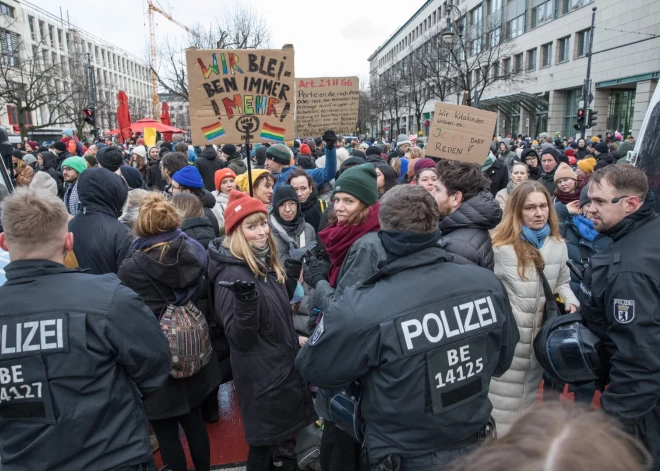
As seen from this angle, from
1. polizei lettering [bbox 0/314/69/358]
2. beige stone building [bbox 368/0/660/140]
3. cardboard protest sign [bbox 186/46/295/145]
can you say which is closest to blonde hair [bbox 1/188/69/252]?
polizei lettering [bbox 0/314/69/358]

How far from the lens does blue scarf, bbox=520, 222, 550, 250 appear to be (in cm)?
326

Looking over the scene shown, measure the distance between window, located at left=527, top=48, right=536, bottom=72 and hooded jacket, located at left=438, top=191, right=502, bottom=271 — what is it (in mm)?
39085

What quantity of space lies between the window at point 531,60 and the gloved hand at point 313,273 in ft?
130

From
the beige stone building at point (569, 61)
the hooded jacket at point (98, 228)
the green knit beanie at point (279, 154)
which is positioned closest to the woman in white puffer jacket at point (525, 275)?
the hooded jacket at point (98, 228)

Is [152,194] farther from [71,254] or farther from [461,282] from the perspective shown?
[461,282]

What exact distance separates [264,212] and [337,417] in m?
1.40

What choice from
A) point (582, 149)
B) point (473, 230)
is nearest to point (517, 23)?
point (582, 149)

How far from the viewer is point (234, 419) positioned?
4117 millimetres

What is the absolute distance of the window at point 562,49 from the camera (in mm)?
32562

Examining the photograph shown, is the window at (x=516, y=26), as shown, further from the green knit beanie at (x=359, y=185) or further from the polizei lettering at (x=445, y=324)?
the polizei lettering at (x=445, y=324)

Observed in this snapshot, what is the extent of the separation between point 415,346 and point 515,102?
42.1m

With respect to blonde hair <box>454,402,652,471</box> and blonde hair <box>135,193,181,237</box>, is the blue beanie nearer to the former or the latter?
blonde hair <box>135,193,181,237</box>

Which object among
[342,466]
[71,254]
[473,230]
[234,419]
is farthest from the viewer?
[234,419]

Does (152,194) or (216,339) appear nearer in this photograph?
(152,194)
